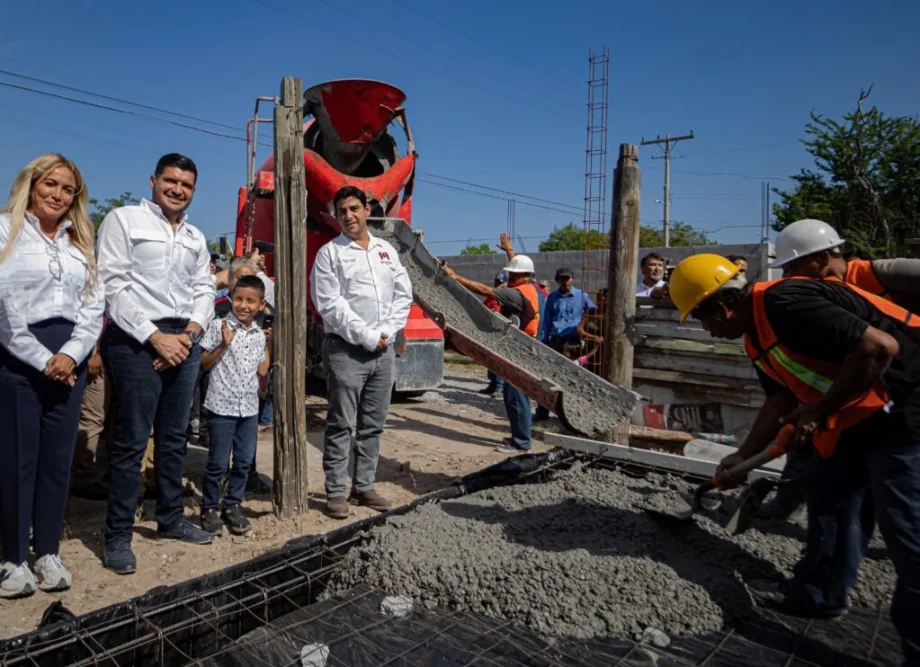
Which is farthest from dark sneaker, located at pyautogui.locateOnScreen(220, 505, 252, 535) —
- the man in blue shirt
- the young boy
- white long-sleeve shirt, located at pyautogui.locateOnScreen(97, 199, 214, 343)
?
the man in blue shirt

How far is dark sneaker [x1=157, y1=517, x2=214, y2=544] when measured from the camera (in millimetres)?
3594

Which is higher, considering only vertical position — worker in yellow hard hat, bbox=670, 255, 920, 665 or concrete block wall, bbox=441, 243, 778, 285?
concrete block wall, bbox=441, 243, 778, 285

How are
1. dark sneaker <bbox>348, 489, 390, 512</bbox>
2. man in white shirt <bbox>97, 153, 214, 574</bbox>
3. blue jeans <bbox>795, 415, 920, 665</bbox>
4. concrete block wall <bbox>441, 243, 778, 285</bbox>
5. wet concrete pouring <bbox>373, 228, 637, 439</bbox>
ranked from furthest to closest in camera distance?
concrete block wall <bbox>441, 243, 778, 285</bbox>, wet concrete pouring <bbox>373, 228, 637, 439</bbox>, dark sneaker <bbox>348, 489, 390, 512</bbox>, man in white shirt <bbox>97, 153, 214, 574</bbox>, blue jeans <bbox>795, 415, 920, 665</bbox>

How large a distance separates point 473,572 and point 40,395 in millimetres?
2012

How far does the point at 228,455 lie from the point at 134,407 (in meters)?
0.75

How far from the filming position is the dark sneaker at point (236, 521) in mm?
3766

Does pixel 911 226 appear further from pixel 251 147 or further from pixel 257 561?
A: pixel 257 561

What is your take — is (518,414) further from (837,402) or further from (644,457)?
(837,402)

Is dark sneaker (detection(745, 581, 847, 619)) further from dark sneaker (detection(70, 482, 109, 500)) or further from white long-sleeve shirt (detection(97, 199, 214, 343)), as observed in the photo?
dark sneaker (detection(70, 482, 109, 500))

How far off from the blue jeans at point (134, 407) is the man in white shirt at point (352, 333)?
85cm

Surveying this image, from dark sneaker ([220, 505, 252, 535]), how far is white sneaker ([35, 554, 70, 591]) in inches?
35.5

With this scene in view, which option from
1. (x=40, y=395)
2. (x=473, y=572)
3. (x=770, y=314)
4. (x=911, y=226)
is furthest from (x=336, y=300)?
(x=911, y=226)

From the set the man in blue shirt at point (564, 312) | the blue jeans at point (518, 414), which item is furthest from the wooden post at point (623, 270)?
the man in blue shirt at point (564, 312)

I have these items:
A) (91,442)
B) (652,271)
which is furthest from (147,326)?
(652,271)
